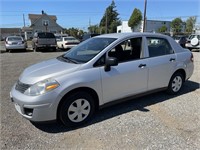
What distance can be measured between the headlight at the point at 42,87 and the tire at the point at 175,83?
9.95 ft

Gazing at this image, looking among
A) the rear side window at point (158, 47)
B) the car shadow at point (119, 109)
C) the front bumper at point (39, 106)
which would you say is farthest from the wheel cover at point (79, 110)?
the rear side window at point (158, 47)

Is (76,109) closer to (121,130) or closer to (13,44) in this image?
(121,130)

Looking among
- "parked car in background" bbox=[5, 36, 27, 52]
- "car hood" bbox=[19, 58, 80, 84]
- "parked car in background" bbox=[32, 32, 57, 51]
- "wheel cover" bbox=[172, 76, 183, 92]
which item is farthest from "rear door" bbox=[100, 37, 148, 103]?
"parked car in background" bbox=[5, 36, 27, 52]

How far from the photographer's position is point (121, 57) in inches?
158

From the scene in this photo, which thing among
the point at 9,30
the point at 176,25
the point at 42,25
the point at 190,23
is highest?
the point at 190,23

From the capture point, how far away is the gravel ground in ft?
9.79

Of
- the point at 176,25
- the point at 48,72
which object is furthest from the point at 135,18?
the point at 48,72

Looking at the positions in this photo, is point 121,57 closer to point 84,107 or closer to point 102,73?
point 102,73

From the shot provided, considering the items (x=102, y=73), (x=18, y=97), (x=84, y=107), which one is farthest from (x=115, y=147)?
(x=18, y=97)

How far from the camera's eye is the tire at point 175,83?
16.1ft

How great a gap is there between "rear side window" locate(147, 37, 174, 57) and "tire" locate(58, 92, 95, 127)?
188cm

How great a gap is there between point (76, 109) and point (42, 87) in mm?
728

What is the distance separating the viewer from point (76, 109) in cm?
346

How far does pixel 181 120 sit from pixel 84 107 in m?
1.88
